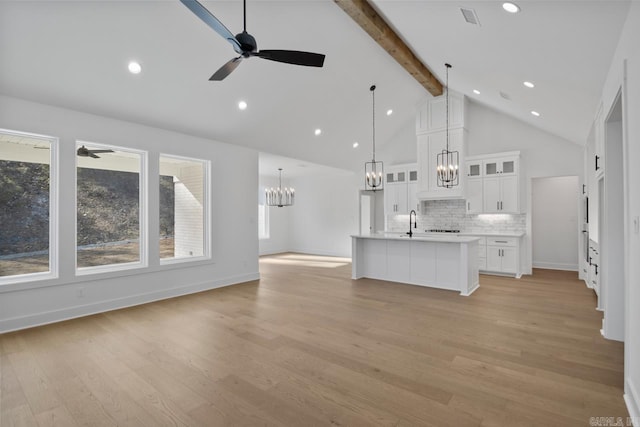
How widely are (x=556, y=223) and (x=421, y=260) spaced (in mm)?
4355

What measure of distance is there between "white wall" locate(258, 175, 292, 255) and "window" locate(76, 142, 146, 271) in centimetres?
592

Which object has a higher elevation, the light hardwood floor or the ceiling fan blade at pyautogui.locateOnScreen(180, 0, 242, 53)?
the ceiling fan blade at pyautogui.locateOnScreen(180, 0, 242, 53)

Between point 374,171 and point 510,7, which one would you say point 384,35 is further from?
point 374,171

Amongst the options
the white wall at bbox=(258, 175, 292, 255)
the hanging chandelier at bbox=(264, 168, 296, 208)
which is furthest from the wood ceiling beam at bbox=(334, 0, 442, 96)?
the white wall at bbox=(258, 175, 292, 255)

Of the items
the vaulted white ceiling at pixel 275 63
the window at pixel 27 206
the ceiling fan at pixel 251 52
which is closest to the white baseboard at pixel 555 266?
the vaulted white ceiling at pixel 275 63

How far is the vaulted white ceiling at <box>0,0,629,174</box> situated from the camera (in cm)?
299

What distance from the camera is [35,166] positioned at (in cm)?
408

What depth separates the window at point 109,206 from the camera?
447cm

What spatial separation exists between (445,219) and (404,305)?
4.11 metres

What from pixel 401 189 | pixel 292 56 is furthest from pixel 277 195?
pixel 292 56

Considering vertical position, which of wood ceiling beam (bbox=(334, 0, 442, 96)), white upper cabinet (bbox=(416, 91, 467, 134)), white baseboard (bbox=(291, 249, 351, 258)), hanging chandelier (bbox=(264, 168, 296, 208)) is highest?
wood ceiling beam (bbox=(334, 0, 442, 96))

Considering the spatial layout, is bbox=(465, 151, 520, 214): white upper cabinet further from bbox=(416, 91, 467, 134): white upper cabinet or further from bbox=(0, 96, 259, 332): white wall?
bbox=(0, 96, 259, 332): white wall

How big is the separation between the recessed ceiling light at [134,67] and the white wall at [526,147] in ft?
23.1

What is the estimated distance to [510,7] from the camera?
8.84ft
